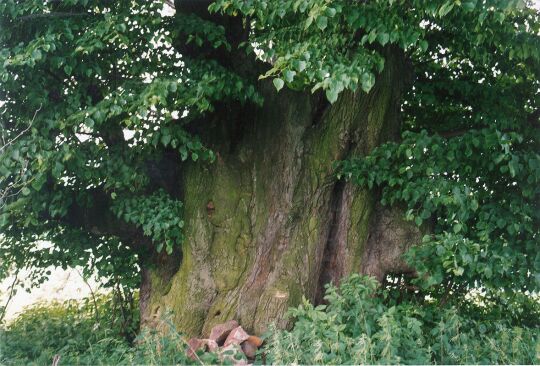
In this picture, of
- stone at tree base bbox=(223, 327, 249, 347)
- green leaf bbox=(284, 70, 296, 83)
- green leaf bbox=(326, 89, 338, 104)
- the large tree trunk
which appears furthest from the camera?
the large tree trunk

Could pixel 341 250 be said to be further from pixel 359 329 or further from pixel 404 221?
pixel 359 329

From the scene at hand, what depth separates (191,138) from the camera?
17.3 ft

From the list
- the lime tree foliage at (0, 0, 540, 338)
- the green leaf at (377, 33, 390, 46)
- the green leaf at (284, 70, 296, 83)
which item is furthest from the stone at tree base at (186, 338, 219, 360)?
the green leaf at (377, 33, 390, 46)

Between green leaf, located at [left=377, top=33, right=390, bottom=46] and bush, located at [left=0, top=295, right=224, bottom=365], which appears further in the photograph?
bush, located at [left=0, top=295, right=224, bottom=365]

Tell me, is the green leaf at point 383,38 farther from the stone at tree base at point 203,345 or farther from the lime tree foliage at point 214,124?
the stone at tree base at point 203,345

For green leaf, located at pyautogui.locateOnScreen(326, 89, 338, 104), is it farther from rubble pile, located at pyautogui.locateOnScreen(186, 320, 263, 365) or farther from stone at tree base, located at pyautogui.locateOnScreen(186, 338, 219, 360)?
stone at tree base, located at pyautogui.locateOnScreen(186, 338, 219, 360)

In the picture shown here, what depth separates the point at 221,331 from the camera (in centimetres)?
530

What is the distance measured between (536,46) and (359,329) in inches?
102

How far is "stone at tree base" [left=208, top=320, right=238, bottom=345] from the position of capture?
17.2ft

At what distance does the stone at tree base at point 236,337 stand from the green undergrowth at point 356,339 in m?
0.20

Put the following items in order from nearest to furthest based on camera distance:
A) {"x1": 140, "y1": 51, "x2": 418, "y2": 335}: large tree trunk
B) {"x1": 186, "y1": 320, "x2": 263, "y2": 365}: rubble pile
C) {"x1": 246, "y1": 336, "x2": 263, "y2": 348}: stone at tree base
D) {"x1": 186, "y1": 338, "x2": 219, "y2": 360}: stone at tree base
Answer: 1. {"x1": 186, "y1": 320, "x2": 263, "y2": 365}: rubble pile
2. {"x1": 186, "y1": 338, "x2": 219, "y2": 360}: stone at tree base
3. {"x1": 246, "y1": 336, "x2": 263, "y2": 348}: stone at tree base
4. {"x1": 140, "y1": 51, "x2": 418, "y2": 335}: large tree trunk

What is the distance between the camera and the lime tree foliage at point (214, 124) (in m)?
4.58

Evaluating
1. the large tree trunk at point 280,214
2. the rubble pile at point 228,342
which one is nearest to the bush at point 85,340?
the rubble pile at point 228,342

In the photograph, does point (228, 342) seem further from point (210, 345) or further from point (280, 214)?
point (280, 214)
